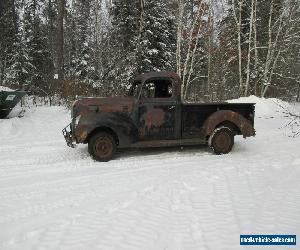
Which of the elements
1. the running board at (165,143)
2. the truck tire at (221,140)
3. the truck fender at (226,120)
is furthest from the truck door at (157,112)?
the truck tire at (221,140)

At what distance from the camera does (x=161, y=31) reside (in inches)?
855

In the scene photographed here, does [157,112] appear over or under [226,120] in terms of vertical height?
over

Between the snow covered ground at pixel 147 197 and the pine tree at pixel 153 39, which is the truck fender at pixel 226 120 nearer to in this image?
the snow covered ground at pixel 147 197

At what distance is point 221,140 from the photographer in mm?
8594

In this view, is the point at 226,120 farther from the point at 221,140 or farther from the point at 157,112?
the point at 157,112

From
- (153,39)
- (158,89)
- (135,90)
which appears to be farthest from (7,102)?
(153,39)

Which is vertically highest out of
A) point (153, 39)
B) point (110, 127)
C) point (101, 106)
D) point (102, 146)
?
point (153, 39)

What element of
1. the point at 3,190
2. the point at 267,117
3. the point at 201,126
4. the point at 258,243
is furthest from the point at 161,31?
the point at 258,243

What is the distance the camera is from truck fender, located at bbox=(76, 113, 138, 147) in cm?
784

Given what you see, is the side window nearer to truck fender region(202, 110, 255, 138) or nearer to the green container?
truck fender region(202, 110, 255, 138)

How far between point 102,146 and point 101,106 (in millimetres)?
916

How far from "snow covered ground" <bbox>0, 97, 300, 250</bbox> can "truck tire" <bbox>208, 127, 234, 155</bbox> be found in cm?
25

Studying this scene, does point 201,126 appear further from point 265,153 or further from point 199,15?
point 199,15

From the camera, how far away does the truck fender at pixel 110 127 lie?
7.84m
